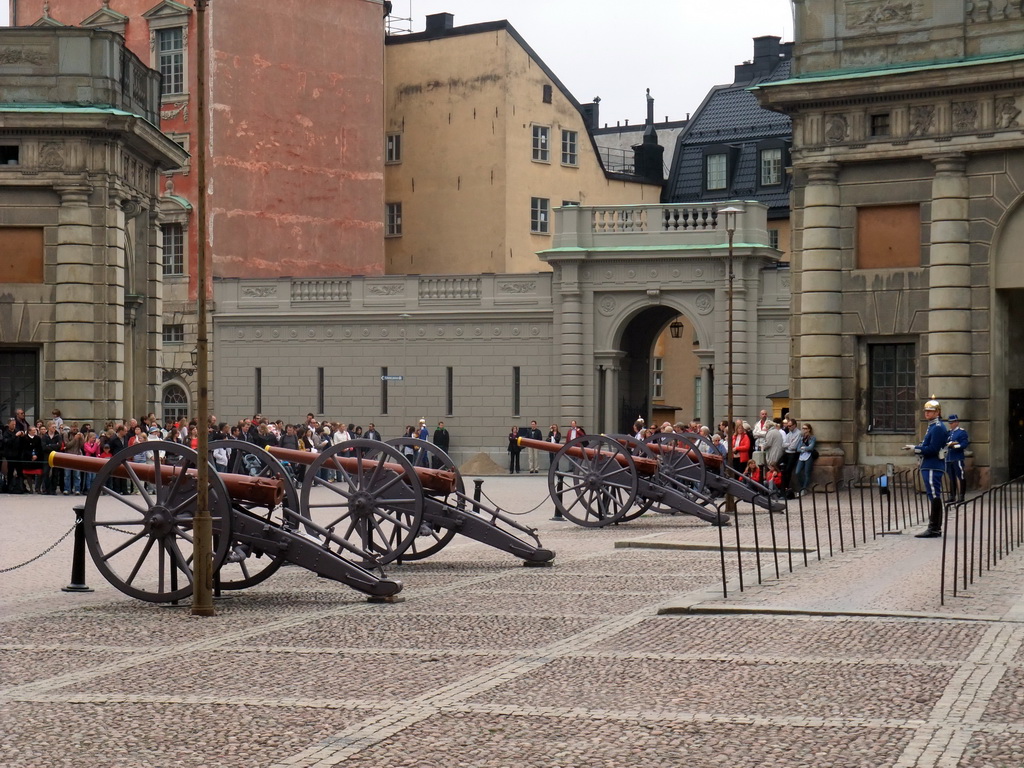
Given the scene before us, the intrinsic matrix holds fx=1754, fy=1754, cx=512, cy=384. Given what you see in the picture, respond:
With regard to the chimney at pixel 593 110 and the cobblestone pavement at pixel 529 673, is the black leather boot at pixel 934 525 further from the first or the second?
the chimney at pixel 593 110

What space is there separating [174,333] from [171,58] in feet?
27.7

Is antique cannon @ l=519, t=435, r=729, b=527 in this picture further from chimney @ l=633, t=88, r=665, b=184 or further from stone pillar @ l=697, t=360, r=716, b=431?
chimney @ l=633, t=88, r=665, b=184

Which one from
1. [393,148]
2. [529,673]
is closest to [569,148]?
[393,148]

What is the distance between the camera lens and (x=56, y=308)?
32.2 metres

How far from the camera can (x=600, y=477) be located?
2414cm

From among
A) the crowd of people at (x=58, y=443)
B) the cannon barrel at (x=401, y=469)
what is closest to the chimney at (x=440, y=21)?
the crowd of people at (x=58, y=443)

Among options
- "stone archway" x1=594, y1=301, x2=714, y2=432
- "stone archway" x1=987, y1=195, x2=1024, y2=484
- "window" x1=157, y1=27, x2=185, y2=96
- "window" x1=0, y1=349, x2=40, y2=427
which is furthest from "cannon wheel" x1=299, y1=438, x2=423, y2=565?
"window" x1=157, y1=27, x2=185, y2=96

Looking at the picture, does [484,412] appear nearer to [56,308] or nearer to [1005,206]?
[56,308]

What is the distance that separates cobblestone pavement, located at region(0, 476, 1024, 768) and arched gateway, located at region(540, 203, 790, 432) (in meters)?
27.7

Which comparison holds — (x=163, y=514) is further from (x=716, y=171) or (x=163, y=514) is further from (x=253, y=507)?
(x=716, y=171)

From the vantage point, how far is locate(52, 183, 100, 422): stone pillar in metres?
32.1

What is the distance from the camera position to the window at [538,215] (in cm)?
5862

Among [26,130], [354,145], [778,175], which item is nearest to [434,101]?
[354,145]

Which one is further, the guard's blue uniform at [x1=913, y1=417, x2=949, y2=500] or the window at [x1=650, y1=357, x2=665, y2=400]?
the window at [x1=650, y1=357, x2=665, y2=400]
